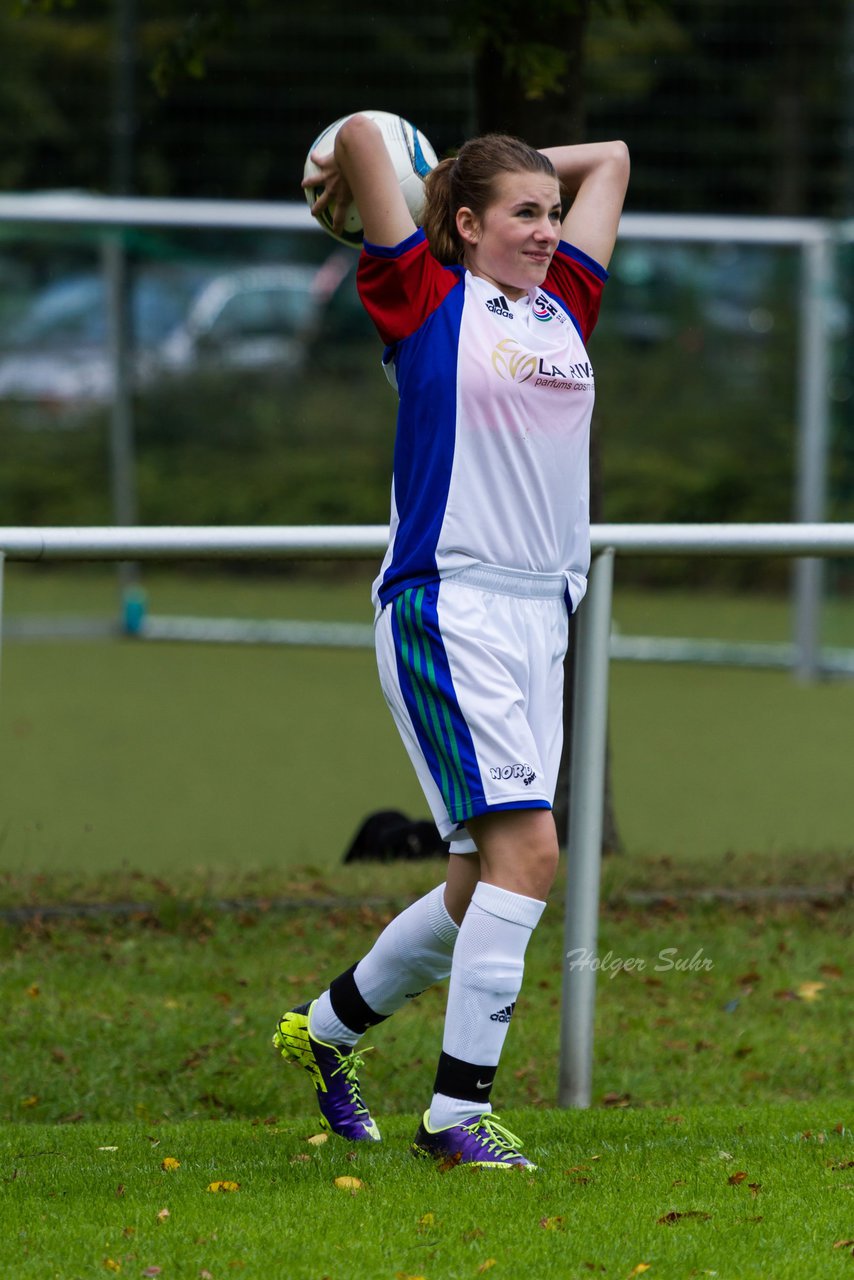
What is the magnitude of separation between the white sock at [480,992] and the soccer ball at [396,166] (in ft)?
4.16

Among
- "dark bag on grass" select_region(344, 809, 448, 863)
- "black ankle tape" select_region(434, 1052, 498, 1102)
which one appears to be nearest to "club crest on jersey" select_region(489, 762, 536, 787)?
"black ankle tape" select_region(434, 1052, 498, 1102)

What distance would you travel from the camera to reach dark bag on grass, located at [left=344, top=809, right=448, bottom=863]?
628 cm

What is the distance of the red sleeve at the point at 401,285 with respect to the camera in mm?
3205

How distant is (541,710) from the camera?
3.33m

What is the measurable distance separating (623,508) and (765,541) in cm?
1129

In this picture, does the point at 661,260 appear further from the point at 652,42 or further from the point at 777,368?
the point at 652,42

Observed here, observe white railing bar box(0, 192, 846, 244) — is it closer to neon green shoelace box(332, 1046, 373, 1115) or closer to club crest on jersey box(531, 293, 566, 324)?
club crest on jersey box(531, 293, 566, 324)

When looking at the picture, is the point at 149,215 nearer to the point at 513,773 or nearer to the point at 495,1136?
the point at 513,773

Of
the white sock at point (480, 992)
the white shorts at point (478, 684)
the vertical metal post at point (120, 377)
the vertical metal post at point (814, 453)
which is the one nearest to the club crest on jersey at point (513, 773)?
the white shorts at point (478, 684)

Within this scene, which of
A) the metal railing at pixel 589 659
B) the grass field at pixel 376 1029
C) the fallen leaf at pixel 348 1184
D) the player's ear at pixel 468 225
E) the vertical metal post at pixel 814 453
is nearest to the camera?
the grass field at pixel 376 1029

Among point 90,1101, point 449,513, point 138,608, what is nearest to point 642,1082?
point 90,1101

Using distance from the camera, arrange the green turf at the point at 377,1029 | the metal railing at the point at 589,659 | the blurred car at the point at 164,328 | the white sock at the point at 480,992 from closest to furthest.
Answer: the white sock at the point at 480,992
the metal railing at the point at 589,659
the green turf at the point at 377,1029
the blurred car at the point at 164,328

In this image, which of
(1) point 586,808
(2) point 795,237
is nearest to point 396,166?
A: (1) point 586,808

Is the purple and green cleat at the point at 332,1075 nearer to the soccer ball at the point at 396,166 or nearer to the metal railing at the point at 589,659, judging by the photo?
the metal railing at the point at 589,659
